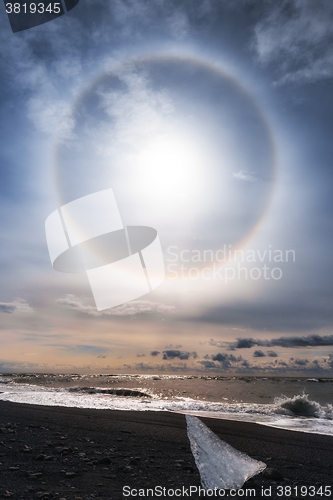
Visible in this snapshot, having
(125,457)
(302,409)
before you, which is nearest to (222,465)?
(125,457)

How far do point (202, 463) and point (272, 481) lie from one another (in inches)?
63.8

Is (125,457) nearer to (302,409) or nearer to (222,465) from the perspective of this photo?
(222,465)

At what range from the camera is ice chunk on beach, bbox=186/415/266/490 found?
243 inches

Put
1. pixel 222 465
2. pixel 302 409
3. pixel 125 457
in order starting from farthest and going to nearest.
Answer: pixel 302 409, pixel 125 457, pixel 222 465

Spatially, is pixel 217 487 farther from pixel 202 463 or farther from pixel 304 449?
pixel 304 449

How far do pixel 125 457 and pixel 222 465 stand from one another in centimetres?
217

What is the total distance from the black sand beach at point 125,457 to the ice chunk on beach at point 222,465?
0.21 m

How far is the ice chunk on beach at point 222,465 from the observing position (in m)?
6.18

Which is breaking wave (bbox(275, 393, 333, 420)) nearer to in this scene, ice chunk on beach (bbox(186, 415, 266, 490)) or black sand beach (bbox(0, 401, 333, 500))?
black sand beach (bbox(0, 401, 333, 500))

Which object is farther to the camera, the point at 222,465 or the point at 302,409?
the point at 302,409

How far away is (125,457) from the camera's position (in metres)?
7.93

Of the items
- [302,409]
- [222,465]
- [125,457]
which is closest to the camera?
[222,465]

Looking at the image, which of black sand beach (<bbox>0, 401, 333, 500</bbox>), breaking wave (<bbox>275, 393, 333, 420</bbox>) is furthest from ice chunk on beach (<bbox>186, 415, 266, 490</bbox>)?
breaking wave (<bbox>275, 393, 333, 420</bbox>)

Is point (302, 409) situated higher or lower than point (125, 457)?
lower
